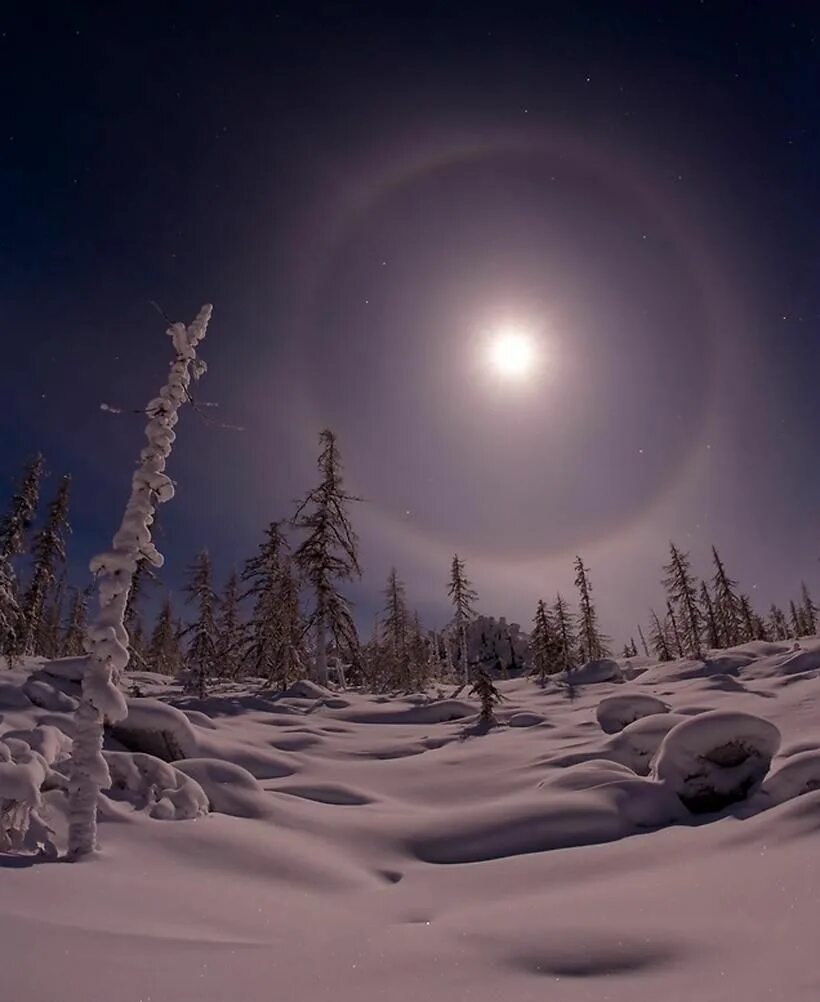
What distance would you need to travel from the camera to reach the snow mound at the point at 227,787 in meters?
7.48

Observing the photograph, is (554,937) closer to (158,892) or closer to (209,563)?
(158,892)

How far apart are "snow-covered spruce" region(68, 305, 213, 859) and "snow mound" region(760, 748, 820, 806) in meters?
7.53

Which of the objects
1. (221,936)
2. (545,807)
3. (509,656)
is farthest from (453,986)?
(509,656)

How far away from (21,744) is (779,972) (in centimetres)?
735

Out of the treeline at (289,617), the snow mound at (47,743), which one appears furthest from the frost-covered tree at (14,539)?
the snow mound at (47,743)

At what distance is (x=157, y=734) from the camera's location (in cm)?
1012

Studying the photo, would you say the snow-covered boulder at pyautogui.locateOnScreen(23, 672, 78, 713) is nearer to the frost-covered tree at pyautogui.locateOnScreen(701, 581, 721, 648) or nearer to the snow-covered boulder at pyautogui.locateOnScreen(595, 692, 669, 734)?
the snow-covered boulder at pyautogui.locateOnScreen(595, 692, 669, 734)

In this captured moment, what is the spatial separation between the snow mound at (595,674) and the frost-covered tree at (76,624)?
4424cm

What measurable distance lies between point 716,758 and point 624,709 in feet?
22.2

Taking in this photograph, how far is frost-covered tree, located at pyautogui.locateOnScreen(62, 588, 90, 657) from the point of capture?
169 feet

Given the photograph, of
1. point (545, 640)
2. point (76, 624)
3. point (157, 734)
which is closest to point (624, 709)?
point (157, 734)

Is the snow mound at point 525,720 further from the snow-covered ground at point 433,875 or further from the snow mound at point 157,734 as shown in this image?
the snow mound at point 157,734

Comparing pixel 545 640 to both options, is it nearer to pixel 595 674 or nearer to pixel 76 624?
pixel 595 674

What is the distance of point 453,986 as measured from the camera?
3072 millimetres
